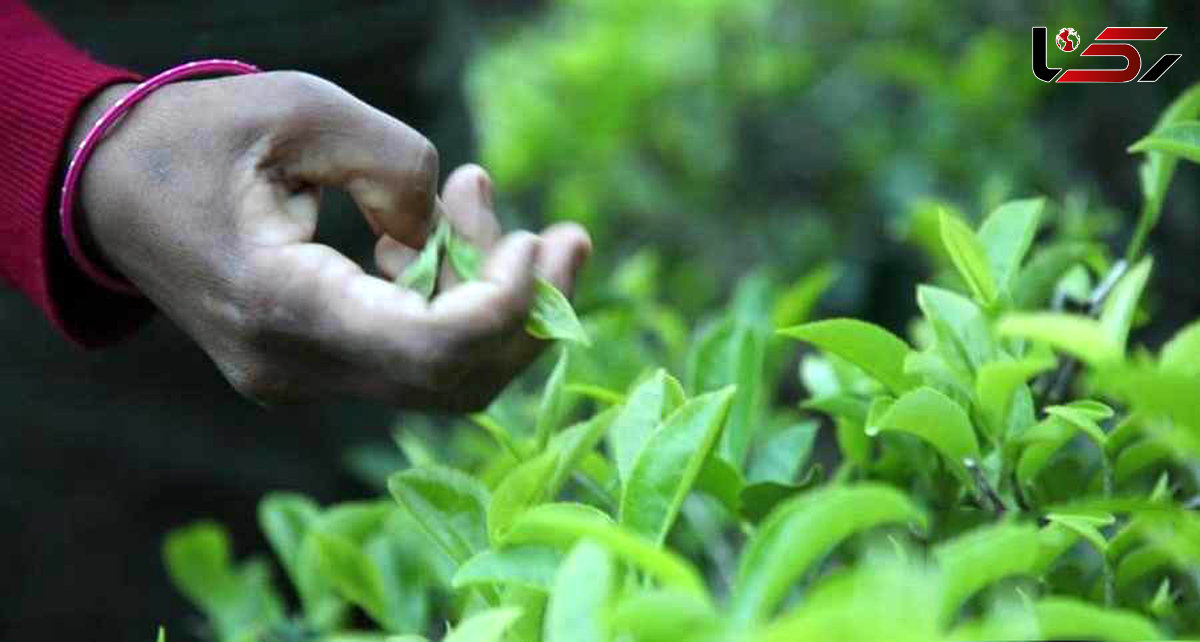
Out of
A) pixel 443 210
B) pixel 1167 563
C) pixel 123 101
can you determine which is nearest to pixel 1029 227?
pixel 1167 563

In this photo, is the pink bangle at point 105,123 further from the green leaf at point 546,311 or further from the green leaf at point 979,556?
the green leaf at point 979,556

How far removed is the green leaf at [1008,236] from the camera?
49.5 inches

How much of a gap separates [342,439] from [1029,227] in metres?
1.56

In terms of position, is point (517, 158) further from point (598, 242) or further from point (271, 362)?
point (271, 362)

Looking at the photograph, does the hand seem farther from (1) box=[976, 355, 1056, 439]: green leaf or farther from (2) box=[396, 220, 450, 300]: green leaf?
(1) box=[976, 355, 1056, 439]: green leaf

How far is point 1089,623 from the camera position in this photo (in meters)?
0.84

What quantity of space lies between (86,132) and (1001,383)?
687mm

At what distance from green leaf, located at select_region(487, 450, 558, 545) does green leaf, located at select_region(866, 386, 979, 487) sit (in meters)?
0.21

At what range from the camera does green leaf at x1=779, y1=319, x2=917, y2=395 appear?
1.13 metres

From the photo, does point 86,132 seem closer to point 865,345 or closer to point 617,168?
point 865,345

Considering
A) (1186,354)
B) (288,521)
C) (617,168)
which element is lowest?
(617,168)

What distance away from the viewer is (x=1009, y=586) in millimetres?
1095

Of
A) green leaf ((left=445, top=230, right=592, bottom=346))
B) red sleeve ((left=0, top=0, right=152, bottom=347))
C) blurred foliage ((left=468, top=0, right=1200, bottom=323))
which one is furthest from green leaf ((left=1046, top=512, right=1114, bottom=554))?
blurred foliage ((left=468, top=0, right=1200, bottom=323))

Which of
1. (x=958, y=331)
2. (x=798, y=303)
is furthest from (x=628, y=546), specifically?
(x=798, y=303)
